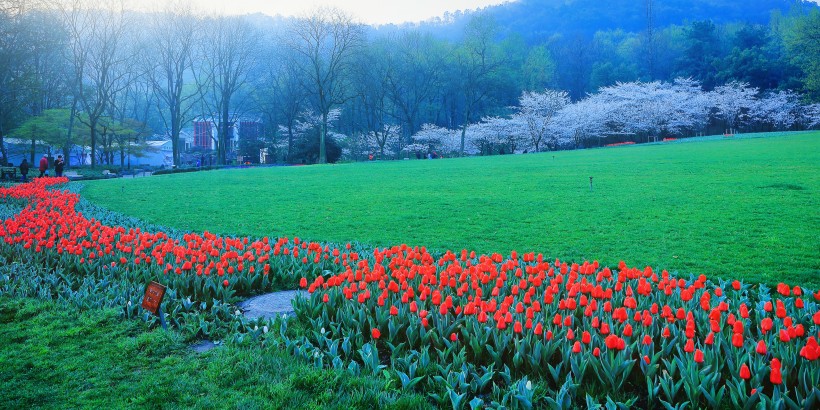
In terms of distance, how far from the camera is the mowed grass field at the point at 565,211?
26.9ft

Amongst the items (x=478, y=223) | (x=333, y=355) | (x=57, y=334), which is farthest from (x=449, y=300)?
(x=478, y=223)

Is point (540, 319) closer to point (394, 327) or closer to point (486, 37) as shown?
point (394, 327)

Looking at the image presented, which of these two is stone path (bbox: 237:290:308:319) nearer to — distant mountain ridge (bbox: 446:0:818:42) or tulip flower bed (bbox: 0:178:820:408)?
tulip flower bed (bbox: 0:178:820:408)

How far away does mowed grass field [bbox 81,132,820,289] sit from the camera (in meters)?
8.20

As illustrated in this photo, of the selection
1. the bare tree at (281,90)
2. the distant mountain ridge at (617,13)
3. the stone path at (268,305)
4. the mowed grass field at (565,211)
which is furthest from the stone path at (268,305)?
the distant mountain ridge at (617,13)

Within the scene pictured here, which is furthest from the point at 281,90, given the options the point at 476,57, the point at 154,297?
the point at 154,297

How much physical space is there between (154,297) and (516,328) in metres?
3.12

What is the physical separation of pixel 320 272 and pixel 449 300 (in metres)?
2.73

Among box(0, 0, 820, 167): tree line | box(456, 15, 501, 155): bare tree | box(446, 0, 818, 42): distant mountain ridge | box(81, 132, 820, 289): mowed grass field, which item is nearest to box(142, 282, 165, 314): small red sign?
box(81, 132, 820, 289): mowed grass field

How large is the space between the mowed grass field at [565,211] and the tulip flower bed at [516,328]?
223cm

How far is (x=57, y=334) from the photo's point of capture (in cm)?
475

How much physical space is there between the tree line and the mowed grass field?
68.9 ft

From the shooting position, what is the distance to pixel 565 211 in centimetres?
1262

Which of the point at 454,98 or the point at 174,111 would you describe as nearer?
the point at 174,111
